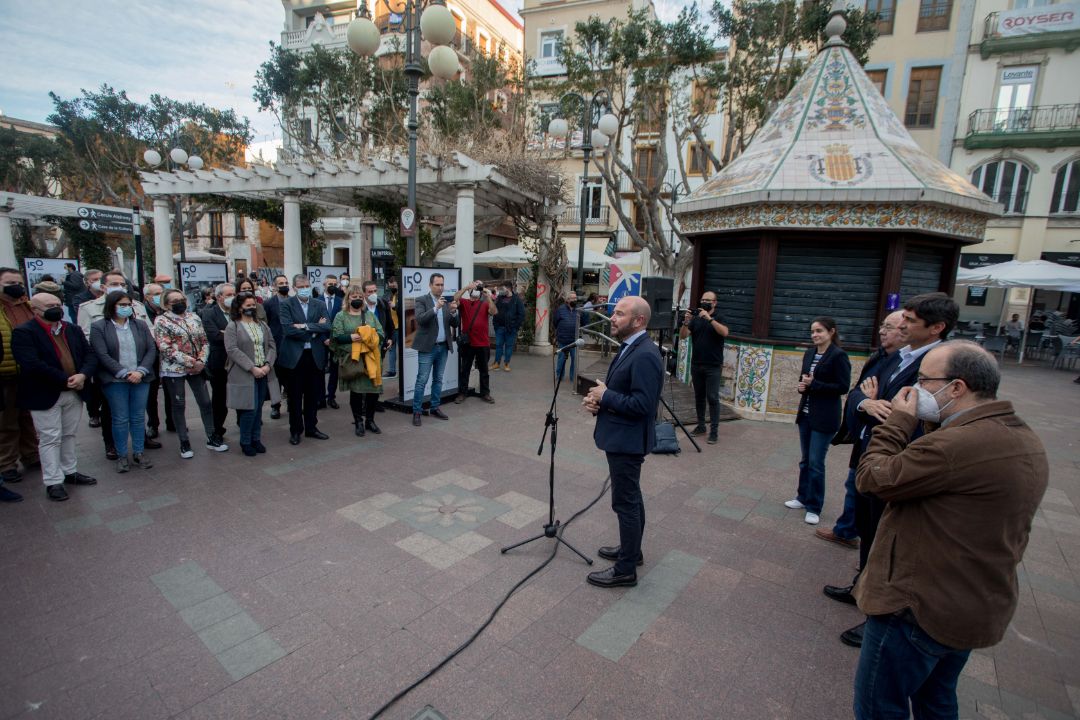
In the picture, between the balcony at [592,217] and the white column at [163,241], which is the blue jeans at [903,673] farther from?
the balcony at [592,217]

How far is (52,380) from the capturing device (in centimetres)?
448

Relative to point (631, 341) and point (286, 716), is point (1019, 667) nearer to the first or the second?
point (631, 341)

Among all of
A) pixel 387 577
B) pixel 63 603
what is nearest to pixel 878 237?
pixel 387 577

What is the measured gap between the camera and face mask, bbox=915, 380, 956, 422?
1969mm

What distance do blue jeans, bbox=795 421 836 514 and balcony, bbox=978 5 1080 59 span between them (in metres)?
23.6

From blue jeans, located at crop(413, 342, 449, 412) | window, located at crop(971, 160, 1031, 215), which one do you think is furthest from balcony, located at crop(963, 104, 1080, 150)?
blue jeans, located at crop(413, 342, 449, 412)

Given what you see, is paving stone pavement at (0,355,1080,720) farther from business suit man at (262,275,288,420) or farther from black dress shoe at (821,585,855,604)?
business suit man at (262,275,288,420)

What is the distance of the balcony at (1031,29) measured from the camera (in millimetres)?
18344

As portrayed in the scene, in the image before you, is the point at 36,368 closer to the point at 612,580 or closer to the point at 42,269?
the point at 612,580

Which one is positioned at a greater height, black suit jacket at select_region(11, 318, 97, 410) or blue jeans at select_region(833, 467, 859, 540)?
black suit jacket at select_region(11, 318, 97, 410)

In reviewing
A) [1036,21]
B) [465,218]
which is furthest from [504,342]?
[1036,21]

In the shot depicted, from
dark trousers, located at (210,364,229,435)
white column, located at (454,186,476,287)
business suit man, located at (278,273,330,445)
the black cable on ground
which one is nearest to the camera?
the black cable on ground

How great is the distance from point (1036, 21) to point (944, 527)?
26.7 m

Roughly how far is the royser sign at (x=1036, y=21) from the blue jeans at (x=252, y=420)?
88.2 ft
